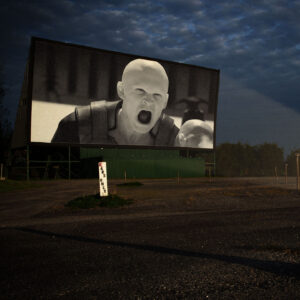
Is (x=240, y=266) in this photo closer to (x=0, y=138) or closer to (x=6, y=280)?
(x=6, y=280)

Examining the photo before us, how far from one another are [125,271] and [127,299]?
39.5 inches

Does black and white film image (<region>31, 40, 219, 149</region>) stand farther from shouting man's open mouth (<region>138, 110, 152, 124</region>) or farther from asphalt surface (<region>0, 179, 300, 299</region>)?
asphalt surface (<region>0, 179, 300, 299</region>)

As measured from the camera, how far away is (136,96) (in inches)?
1709

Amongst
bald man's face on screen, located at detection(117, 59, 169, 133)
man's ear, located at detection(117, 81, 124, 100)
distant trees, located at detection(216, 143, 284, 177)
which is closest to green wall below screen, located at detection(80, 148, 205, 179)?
bald man's face on screen, located at detection(117, 59, 169, 133)

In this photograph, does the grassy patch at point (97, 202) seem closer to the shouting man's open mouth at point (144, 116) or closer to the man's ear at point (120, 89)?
the man's ear at point (120, 89)

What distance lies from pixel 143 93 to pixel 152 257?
39650 millimetres

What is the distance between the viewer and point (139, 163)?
144 feet

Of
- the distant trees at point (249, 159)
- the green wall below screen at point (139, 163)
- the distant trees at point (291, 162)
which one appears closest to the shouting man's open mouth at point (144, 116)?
the green wall below screen at point (139, 163)

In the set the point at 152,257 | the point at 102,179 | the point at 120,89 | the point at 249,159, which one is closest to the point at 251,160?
the point at 249,159

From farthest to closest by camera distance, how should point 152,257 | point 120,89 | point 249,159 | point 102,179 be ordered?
point 249,159 < point 120,89 < point 102,179 < point 152,257

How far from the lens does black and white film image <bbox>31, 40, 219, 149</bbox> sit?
126ft

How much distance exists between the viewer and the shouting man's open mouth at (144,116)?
43625 mm

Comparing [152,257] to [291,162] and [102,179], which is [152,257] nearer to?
[102,179]

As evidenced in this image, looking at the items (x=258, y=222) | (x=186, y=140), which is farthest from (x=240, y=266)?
(x=186, y=140)
